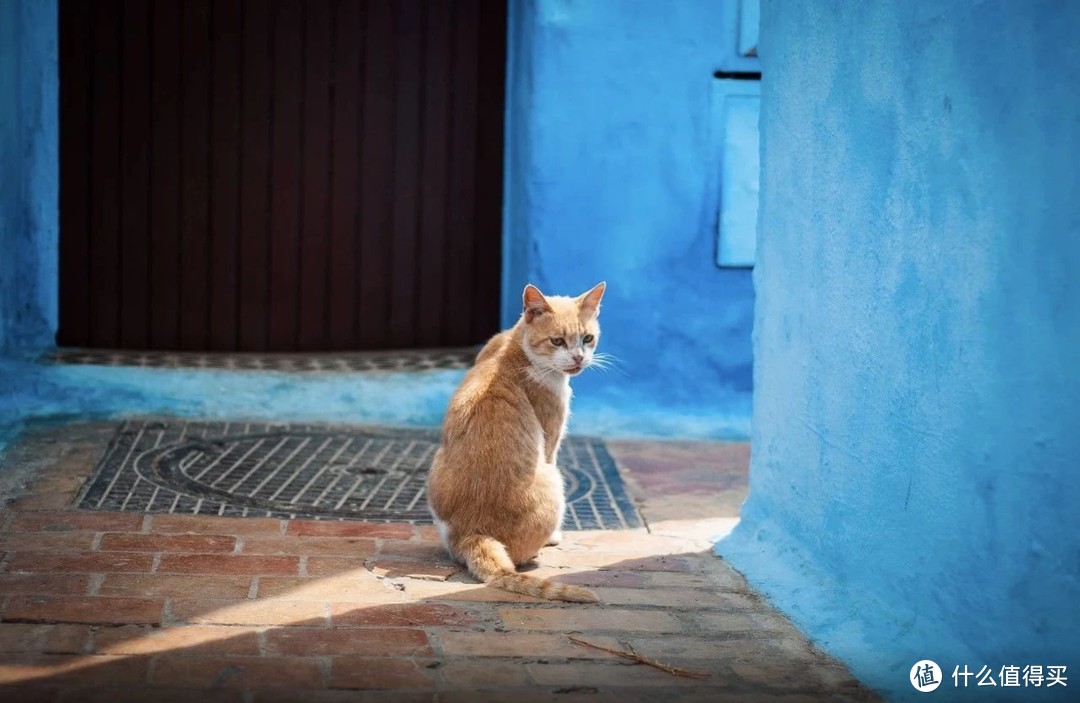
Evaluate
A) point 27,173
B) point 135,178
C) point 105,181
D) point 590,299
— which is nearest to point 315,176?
point 135,178

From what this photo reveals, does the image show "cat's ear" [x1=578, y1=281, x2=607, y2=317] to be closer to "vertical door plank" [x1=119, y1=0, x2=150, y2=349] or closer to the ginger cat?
the ginger cat

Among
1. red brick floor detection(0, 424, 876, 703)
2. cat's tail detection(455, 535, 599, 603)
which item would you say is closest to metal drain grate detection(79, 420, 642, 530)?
red brick floor detection(0, 424, 876, 703)

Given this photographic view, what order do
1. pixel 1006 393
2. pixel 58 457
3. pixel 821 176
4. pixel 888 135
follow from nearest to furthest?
1. pixel 1006 393
2. pixel 888 135
3. pixel 821 176
4. pixel 58 457

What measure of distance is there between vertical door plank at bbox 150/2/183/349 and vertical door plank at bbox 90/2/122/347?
19 cm

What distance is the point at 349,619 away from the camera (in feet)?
13.2

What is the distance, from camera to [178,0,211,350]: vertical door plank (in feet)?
24.2

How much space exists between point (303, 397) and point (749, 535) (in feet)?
9.77

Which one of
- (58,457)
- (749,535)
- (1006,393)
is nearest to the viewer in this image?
(1006,393)

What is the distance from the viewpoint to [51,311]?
293 inches

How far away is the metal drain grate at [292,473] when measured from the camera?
215 inches

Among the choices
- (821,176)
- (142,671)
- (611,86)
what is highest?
(611,86)

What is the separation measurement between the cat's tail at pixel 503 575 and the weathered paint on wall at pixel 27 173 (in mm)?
3635

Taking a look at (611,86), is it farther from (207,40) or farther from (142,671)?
(142,671)

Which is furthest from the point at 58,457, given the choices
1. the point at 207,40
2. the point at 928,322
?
the point at 928,322
